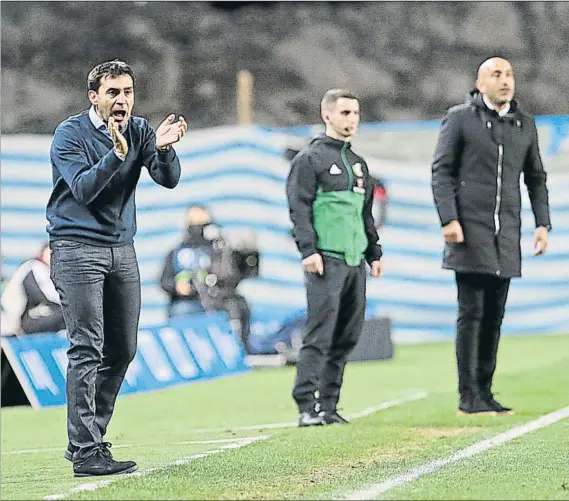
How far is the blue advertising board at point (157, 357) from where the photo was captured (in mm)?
10867

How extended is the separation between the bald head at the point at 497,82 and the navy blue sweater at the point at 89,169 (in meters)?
2.75

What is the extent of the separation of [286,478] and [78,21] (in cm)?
1645

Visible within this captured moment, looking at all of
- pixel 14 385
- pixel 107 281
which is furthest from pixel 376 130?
pixel 107 281

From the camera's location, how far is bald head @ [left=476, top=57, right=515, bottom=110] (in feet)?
28.0

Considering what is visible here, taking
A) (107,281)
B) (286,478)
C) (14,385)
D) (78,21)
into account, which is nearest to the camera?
(286,478)

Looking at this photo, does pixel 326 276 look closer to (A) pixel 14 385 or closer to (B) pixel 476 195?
(B) pixel 476 195

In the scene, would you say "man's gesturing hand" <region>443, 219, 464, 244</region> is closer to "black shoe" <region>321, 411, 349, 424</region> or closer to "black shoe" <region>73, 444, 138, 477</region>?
"black shoe" <region>321, 411, 349, 424</region>

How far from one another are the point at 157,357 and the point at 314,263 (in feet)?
13.5

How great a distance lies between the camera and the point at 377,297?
632 inches

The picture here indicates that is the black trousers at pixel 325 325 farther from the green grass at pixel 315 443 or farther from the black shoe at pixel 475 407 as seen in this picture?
the black shoe at pixel 475 407

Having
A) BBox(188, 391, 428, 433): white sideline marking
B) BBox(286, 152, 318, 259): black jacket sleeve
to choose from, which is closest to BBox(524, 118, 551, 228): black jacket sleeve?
BBox(286, 152, 318, 259): black jacket sleeve

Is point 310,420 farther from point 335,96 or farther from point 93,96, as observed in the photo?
point 93,96

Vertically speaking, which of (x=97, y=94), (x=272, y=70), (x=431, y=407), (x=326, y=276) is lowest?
(x=431, y=407)

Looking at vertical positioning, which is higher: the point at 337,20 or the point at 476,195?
the point at 337,20
